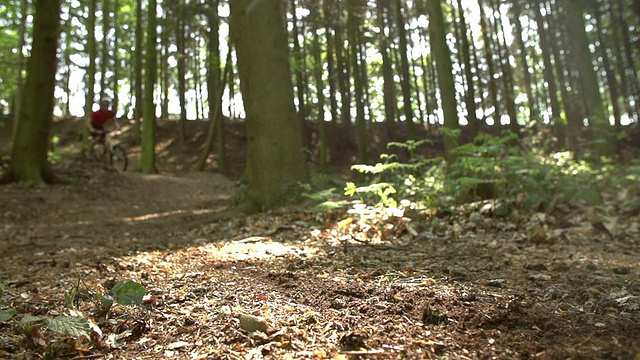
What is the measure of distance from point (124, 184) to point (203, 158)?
24.6 ft

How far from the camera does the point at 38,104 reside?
27.1 ft

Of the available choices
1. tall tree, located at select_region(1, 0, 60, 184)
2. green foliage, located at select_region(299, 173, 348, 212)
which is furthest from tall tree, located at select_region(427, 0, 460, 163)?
tall tree, located at select_region(1, 0, 60, 184)

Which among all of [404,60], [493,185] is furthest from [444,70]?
[493,185]

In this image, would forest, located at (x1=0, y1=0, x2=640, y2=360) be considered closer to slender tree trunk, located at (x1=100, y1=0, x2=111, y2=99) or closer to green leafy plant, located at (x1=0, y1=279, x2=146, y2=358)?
green leafy plant, located at (x1=0, y1=279, x2=146, y2=358)

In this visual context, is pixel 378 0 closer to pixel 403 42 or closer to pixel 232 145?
pixel 403 42

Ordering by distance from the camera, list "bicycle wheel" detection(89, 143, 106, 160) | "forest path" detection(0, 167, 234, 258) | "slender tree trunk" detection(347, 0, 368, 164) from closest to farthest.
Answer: "forest path" detection(0, 167, 234, 258), "bicycle wheel" detection(89, 143, 106, 160), "slender tree trunk" detection(347, 0, 368, 164)

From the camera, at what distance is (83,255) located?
3877 millimetres

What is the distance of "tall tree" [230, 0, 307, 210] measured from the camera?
19.9 feet

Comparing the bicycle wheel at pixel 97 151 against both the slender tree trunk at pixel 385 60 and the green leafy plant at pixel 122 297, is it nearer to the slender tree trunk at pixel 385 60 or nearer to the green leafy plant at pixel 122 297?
the slender tree trunk at pixel 385 60

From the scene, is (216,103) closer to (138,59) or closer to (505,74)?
(138,59)

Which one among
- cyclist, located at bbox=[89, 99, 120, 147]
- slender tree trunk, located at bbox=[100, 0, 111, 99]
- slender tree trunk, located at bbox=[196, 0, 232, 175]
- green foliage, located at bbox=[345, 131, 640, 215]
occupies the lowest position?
green foliage, located at bbox=[345, 131, 640, 215]

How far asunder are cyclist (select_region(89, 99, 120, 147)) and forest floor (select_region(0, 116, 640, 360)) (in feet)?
18.4

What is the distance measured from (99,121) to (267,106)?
23.2 feet

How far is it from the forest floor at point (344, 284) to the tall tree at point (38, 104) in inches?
102
